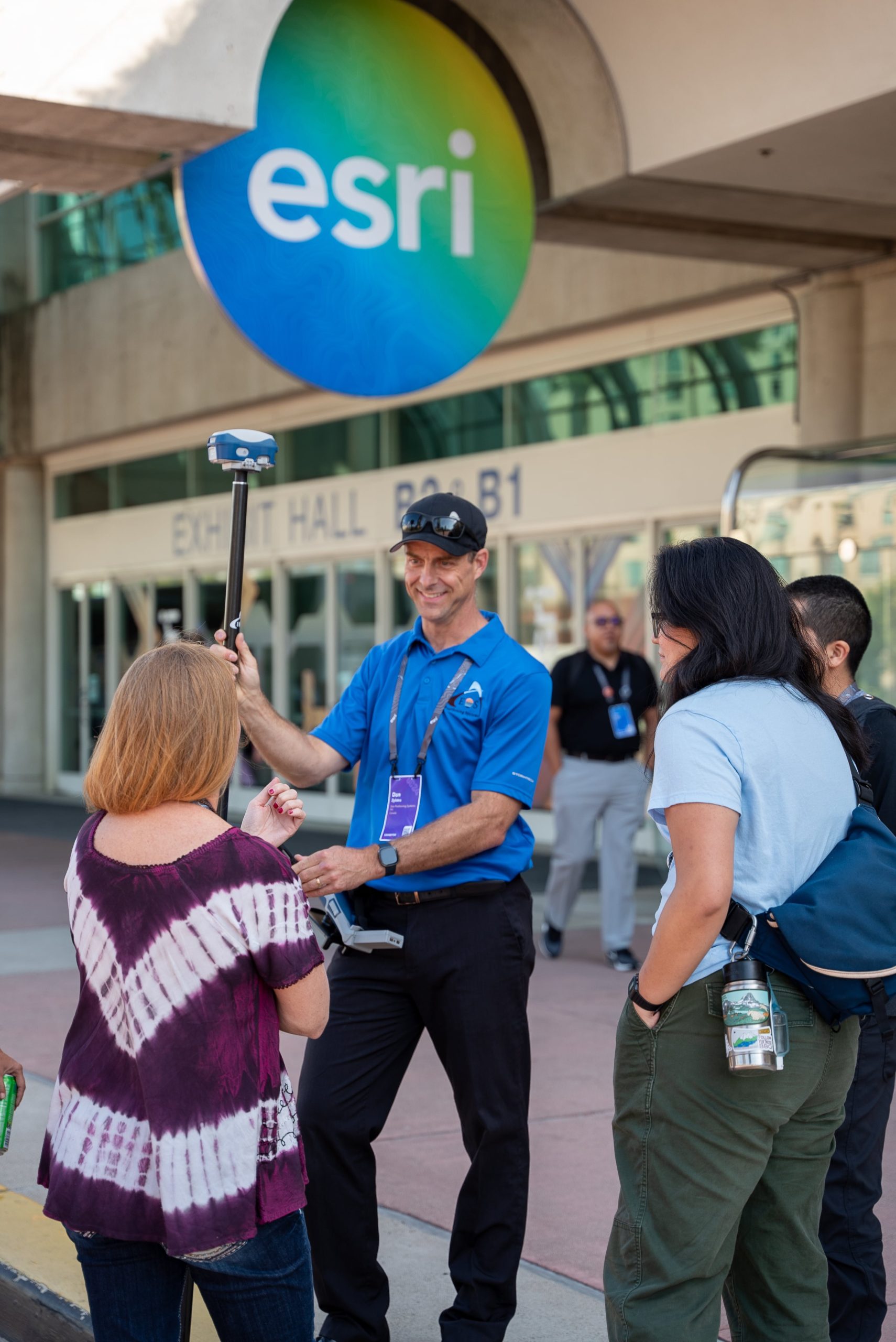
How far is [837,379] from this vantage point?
1127 centimetres

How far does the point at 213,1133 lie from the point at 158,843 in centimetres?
47

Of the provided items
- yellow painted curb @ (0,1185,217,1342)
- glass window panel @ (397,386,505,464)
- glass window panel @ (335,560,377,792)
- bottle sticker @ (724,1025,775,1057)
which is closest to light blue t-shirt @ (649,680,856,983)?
bottle sticker @ (724,1025,775,1057)

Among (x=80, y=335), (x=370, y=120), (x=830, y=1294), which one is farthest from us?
(x=80, y=335)

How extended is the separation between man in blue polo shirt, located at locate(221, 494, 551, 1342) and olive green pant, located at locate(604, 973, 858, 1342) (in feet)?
2.75

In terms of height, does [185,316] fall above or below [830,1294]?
above

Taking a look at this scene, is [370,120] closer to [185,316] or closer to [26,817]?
[185,316]

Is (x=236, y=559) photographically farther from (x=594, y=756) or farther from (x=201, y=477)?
(x=201, y=477)

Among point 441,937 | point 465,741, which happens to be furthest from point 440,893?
point 465,741

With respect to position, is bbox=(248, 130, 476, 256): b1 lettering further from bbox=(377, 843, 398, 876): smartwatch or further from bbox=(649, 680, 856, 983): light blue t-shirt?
bbox=(649, 680, 856, 983): light blue t-shirt

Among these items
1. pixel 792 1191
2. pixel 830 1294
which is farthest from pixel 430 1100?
pixel 792 1191

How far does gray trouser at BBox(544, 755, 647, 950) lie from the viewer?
8.98 m

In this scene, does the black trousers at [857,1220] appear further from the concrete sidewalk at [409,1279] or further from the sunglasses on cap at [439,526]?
the sunglasses on cap at [439,526]

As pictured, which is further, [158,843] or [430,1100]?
[430,1100]

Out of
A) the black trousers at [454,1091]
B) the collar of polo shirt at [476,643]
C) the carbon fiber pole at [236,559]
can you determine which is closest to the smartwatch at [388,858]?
the black trousers at [454,1091]
